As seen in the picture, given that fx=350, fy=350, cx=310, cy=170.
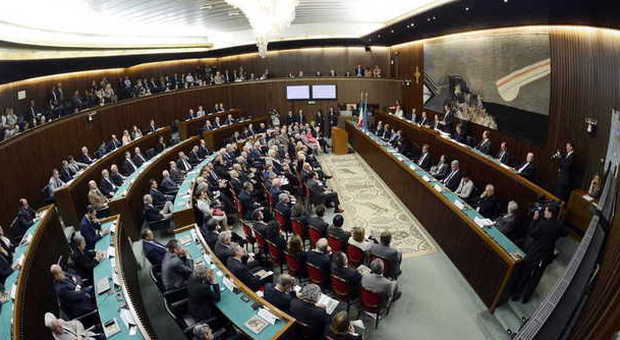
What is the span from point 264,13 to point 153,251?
→ 17.1 feet

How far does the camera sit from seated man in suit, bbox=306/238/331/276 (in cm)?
507

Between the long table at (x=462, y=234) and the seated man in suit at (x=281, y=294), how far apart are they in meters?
2.94

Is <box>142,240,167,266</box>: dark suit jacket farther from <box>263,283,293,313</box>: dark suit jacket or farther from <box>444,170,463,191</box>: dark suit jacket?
<box>444,170,463,191</box>: dark suit jacket

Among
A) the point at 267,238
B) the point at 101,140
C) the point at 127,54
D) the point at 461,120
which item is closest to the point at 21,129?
the point at 101,140

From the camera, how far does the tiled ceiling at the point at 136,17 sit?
9.39m

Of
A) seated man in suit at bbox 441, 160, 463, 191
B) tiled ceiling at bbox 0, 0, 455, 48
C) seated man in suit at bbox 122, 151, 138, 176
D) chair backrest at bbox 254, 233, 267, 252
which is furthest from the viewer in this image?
seated man in suit at bbox 122, 151, 138, 176

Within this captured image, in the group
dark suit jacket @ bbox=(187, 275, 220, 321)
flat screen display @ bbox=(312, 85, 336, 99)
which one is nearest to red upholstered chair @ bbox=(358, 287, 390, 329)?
dark suit jacket @ bbox=(187, 275, 220, 321)

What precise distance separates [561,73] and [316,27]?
1439 centimetres

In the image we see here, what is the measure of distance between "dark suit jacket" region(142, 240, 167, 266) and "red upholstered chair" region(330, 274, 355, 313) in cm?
269

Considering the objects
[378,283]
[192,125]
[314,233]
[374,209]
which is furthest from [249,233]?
[192,125]

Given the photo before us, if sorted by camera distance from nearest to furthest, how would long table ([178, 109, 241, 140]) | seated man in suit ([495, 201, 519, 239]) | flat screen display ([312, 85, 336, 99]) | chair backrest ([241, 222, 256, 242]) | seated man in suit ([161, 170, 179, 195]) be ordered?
1. seated man in suit ([495, 201, 519, 239])
2. chair backrest ([241, 222, 256, 242])
3. seated man in suit ([161, 170, 179, 195])
4. long table ([178, 109, 241, 140])
5. flat screen display ([312, 85, 336, 99])

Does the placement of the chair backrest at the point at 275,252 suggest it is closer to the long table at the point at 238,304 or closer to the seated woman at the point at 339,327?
the long table at the point at 238,304

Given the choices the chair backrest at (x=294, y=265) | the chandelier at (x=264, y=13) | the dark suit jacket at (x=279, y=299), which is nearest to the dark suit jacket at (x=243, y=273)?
the dark suit jacket at (x=279, y=299)

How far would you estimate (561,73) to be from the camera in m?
7.49
